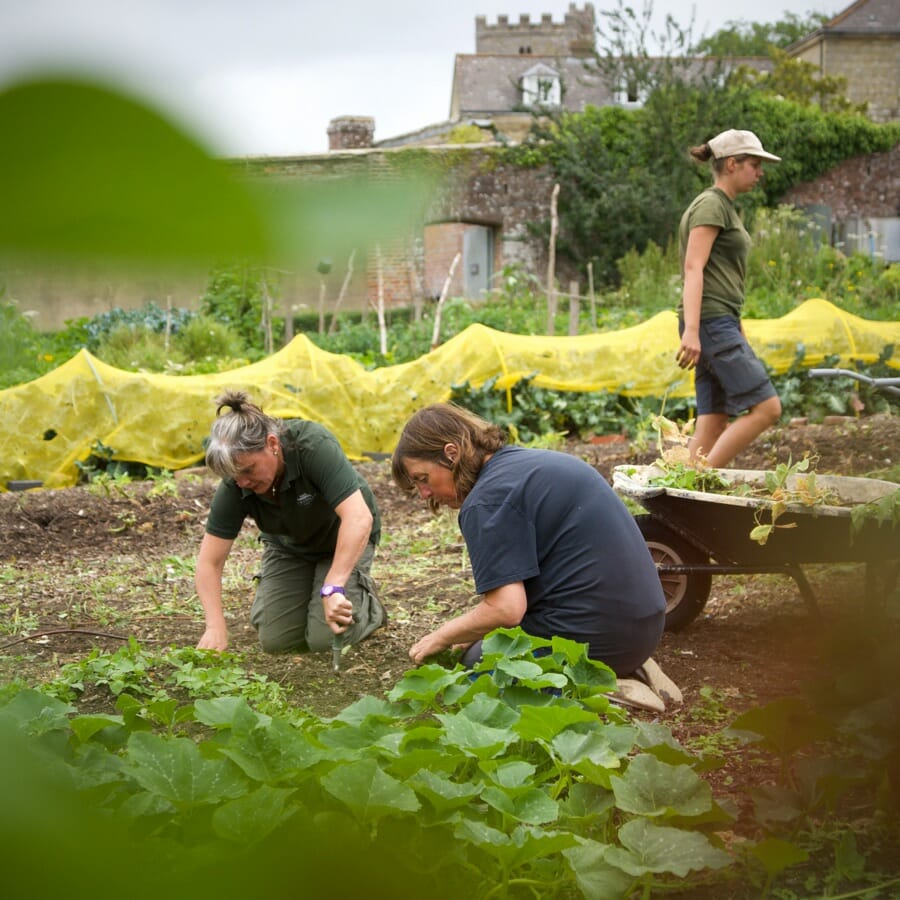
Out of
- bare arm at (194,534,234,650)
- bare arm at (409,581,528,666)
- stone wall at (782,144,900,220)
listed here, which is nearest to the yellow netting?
bare arm at (194,534,234,650)

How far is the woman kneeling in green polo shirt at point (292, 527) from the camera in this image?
389 cm

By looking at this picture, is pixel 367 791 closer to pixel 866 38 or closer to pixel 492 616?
pixel 866 38

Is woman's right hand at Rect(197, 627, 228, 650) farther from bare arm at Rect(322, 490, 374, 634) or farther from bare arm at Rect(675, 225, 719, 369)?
bare arm at Rect(675, 225, 719, 369)

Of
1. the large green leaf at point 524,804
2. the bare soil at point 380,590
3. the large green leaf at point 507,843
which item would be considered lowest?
the bare soil at point 380,590

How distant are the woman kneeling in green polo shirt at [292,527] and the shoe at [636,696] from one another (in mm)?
994

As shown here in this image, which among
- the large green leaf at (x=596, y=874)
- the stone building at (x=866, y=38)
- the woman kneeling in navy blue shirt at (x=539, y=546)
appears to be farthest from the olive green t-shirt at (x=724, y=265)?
the stone building at (x=866, y=38)

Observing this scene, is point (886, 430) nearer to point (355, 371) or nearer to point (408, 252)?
point (355, 371)

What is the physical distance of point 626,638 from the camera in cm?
322

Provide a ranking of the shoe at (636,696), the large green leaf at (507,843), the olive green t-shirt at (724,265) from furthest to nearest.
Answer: the olive green t-shirt at (724,265)
the shoe at (636,696)
the large green leaf at (507,843)

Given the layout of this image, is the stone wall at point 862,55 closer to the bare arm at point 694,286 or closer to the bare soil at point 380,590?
the bare soil at point 380,590

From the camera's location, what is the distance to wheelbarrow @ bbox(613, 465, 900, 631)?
3604mm

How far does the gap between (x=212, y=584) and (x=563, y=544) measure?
151 centimetres

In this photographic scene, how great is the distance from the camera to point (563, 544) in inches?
127

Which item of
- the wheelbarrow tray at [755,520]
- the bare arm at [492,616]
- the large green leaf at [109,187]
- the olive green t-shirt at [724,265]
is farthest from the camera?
the olive green t-shirt at [724,265]
